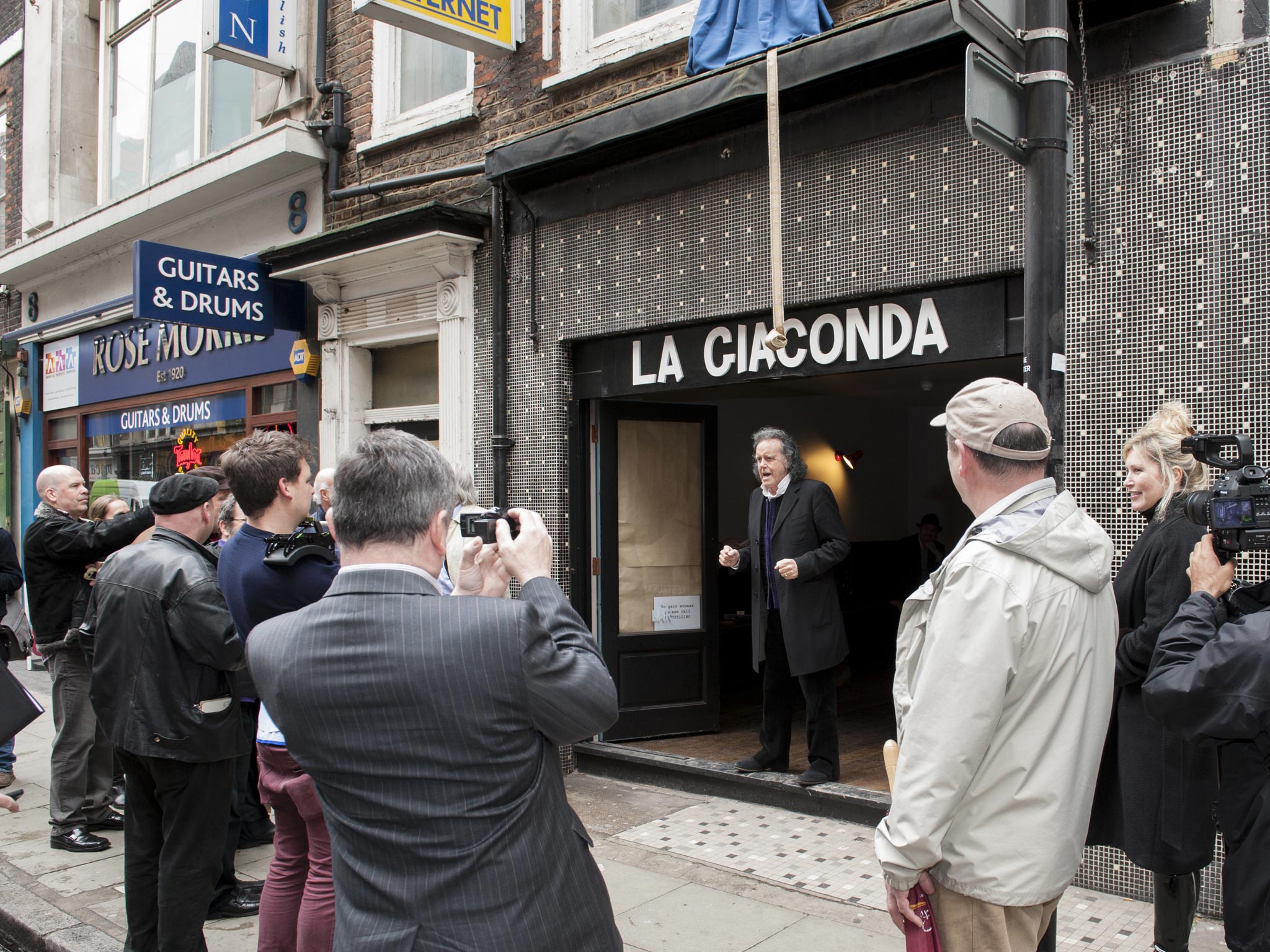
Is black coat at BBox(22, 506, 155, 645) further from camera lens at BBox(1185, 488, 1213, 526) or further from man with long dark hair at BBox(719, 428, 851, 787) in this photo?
camera lens at BBox(1185, 488, 1213, 526)

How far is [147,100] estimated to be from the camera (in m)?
11.6

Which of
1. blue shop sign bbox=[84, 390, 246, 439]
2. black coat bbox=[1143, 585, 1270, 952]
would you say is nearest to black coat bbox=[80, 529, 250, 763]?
black coat bbox=[1143, 585, 1270, 952]

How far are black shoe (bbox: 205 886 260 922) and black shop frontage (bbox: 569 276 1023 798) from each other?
8.31ft

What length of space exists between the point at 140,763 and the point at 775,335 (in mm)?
2988

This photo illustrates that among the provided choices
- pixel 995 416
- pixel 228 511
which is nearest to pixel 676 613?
pixel 228 511

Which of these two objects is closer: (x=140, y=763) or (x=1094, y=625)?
(x=1094, y=625)

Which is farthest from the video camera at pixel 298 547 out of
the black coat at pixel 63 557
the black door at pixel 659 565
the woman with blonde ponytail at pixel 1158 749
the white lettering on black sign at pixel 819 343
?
the black door at pixel 659 565

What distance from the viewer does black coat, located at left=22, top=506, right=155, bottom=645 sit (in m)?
5.57

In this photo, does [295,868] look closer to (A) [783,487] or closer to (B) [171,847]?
(B) [171,847]

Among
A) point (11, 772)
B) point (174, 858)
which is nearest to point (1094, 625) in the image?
point (174, 858)

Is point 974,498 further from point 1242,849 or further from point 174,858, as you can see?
point 174,858

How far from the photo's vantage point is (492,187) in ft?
23.5

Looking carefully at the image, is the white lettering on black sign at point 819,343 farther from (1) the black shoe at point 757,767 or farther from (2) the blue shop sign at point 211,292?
(2) the blue shop sign at point 211,292

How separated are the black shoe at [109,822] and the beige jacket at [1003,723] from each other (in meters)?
4.95
